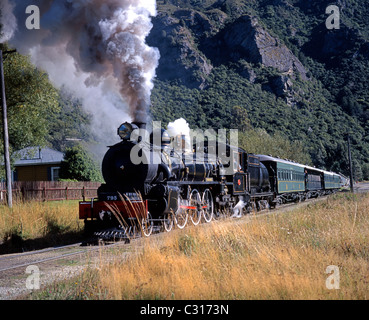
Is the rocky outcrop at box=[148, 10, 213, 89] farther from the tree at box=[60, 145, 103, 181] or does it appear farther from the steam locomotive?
the steam locomotive

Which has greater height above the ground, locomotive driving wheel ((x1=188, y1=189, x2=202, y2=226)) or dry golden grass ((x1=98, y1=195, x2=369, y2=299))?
locomotive driving wheel ((x1=188, y1=189, x2=202, y2=226))

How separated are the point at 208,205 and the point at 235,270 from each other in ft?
27.0

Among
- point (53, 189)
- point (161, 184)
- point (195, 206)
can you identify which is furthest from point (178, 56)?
point (161, 184)

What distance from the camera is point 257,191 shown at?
1970cm

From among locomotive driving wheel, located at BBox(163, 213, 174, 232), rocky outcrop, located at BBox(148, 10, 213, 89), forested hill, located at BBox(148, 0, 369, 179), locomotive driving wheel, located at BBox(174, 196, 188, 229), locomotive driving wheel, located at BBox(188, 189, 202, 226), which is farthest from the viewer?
rocky outcrop, located at BBox(148, 10, 213, 89)

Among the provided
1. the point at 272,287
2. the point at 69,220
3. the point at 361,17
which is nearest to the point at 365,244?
the point at 272,287

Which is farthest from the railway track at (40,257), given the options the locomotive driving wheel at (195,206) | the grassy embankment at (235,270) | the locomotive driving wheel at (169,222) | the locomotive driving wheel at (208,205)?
the locomotive driving wheel at (208,205)

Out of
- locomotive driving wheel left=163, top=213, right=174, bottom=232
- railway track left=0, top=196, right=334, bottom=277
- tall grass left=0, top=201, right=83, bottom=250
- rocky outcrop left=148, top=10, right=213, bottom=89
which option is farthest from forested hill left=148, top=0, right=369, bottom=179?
railway track left=0, top=196, right=334, bottom=277

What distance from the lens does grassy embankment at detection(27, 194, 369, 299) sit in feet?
15.1

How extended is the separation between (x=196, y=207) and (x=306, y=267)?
7230mm

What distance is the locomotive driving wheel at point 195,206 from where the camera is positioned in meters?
12.3

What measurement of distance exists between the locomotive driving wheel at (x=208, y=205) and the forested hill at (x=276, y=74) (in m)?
52.0

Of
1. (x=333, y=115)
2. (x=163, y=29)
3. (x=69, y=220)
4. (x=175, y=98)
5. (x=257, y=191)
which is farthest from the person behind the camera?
(x=163, y=29)
